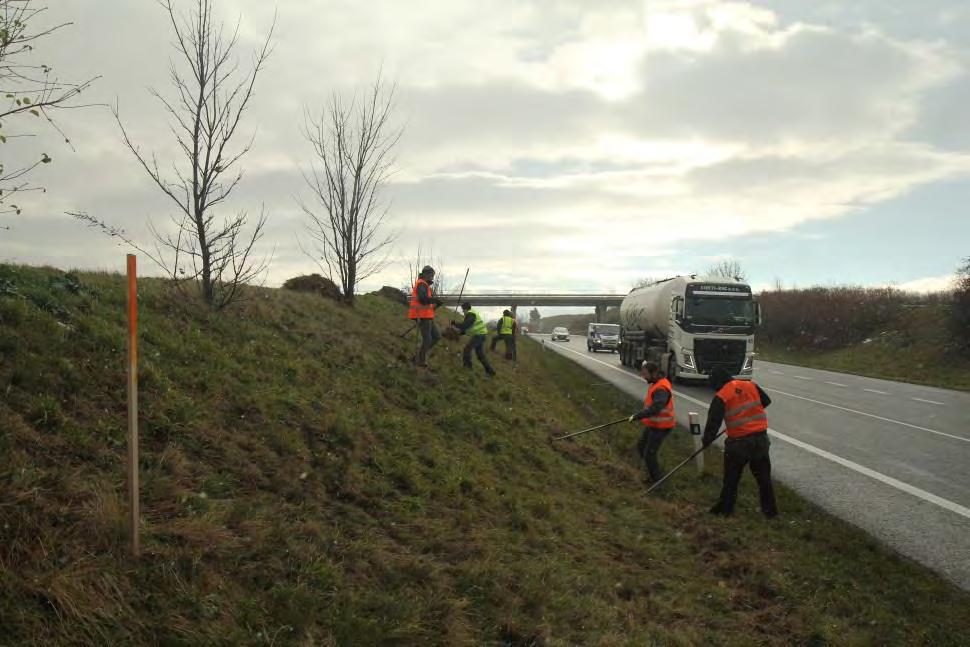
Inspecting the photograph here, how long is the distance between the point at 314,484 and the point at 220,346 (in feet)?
10.9

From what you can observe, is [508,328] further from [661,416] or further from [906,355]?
[906,355]

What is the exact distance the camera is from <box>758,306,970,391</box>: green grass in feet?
97.0

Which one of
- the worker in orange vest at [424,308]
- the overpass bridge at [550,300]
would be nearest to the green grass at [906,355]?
the worker in orange vest at [424,308]

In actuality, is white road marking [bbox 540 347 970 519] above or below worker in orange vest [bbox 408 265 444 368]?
below

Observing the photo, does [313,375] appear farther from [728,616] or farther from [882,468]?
[882,468]

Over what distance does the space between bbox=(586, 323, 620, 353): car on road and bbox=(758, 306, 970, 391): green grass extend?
9799mm

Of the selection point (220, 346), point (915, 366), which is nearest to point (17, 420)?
point (220, 346)

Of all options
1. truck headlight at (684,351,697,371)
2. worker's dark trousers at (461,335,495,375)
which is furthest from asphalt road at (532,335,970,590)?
worker's dark trousers at (461,335,495,375)

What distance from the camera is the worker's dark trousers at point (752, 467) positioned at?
7363 mm

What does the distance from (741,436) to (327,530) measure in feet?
16.1

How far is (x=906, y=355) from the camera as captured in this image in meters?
33.9

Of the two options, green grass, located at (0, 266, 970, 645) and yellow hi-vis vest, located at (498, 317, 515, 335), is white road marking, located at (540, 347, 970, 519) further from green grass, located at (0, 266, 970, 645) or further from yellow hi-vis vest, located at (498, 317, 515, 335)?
yellow hi-vis vest, located at (498, 317, 515, 335)

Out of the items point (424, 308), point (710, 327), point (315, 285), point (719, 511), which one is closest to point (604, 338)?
point (710, 327)

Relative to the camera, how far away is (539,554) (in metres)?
5.68
